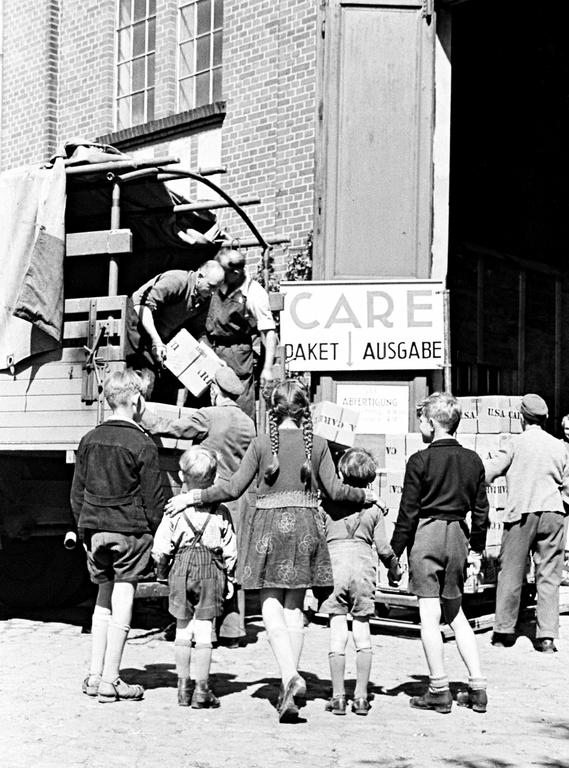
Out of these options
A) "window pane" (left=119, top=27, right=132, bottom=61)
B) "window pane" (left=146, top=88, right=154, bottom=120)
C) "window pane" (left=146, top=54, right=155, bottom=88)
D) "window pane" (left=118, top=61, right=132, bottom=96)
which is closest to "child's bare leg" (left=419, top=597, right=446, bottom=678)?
"window pane" (left=146, top=88, right=154, bottom=120)

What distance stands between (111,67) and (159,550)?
36.8 feet

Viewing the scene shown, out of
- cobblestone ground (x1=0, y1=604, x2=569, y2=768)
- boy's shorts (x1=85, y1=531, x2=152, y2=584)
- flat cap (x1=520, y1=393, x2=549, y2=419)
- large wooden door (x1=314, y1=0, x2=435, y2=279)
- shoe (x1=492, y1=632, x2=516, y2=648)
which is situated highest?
large wooden door (x1=314, y1=0, x2=435, y2=279)

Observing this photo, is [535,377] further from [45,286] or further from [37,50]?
[45,286]

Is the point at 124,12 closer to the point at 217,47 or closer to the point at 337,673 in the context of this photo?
the point at 217,47

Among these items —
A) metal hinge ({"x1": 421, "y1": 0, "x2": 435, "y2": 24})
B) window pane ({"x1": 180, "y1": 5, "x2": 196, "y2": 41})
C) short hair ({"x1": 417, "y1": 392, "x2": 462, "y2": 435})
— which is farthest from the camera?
window pane ({"x1": 180, "y1": 5, "x2": 196, "y2": 41})

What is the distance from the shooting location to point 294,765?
4559 mm

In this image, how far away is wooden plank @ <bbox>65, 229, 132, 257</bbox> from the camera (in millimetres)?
7223

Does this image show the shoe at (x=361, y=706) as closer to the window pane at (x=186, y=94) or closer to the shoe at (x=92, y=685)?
the shoe at (x=92, y=685)

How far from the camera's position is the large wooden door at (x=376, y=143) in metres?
10.1

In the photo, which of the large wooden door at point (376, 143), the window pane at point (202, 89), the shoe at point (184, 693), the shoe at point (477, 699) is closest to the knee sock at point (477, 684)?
the shoe at point (477, 699)

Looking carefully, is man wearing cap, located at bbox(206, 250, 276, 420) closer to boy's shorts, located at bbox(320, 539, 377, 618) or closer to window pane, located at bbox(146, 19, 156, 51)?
boy's shorts, located at bbox(320, 539, 377, 618)

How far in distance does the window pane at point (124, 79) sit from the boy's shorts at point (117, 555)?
10.8 metres

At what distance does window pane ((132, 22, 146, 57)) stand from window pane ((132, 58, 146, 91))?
Result: 0.41 ft

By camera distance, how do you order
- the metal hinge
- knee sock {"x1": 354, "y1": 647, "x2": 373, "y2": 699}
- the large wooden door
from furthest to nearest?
the metal hinge
the large wooden door
knee sock {"x1": 354, "y1": 647, "x2": 373, "y2": 699}
